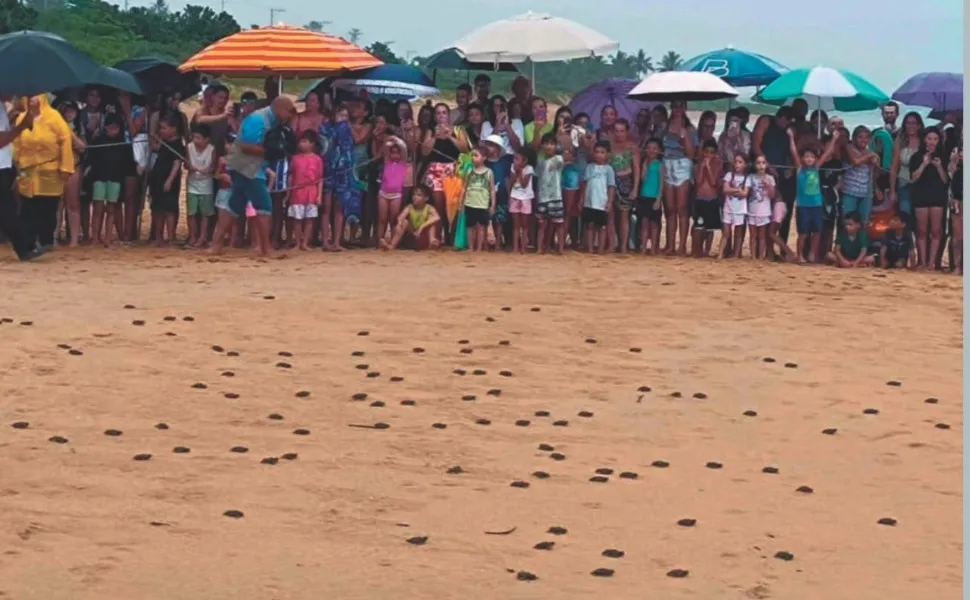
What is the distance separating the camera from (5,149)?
43.6 ft

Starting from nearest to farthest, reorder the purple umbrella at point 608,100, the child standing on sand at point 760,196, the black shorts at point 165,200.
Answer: the child standing on sand at point 760,196, the black shorts at point 165,200, the purple umbrella at point 608,100

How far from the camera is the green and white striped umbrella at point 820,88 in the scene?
15.3 meters

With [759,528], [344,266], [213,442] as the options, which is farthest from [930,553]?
[344,266]

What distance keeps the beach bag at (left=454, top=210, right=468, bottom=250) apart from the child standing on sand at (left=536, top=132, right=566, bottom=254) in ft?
2.30

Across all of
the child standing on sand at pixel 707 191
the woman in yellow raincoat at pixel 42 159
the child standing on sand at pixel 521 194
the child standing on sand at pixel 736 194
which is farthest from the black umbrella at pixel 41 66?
the child standing on sand at pixel 736 194

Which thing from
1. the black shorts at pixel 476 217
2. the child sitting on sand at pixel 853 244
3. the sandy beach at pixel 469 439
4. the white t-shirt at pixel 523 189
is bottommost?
the sandy beach at pixel 469 439

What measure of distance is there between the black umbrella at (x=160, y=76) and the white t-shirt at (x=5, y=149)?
2398mm

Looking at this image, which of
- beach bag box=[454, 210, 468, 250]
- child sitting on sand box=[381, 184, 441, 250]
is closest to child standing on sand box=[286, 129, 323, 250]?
child sitting on sand box=[381, 184, 441, 250]

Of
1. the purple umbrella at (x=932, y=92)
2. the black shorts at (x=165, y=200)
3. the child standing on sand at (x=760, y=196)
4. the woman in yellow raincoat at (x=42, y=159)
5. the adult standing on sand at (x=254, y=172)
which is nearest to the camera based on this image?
the adult standing on sand at (x=254, y=172)

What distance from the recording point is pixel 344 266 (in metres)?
13.7

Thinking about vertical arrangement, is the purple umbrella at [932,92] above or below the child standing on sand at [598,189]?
above

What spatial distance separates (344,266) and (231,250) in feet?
5.24

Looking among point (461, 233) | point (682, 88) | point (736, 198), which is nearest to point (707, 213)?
point (736, 198)

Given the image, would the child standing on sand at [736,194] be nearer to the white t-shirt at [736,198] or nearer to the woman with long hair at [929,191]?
the white t-shirt at [736,198]
